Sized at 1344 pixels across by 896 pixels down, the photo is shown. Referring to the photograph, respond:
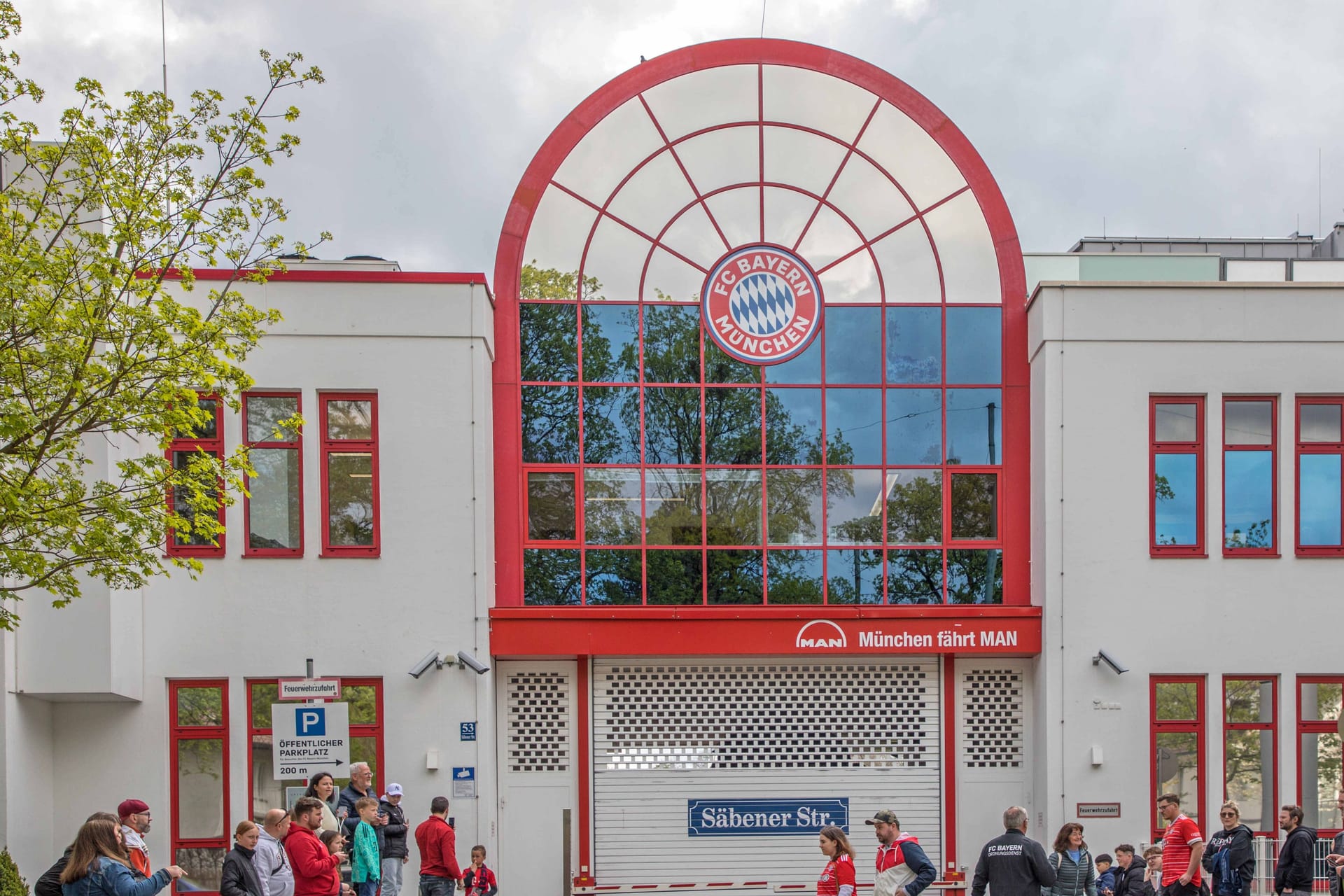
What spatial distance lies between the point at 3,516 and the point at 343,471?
18.3ft

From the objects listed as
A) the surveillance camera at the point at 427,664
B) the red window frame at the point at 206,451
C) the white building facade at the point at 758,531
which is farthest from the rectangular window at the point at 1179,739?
the red window frame at the point at 206,451

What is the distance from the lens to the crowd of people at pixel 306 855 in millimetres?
8555

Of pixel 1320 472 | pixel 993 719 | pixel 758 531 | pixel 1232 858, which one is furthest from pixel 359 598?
pixel 1320 472

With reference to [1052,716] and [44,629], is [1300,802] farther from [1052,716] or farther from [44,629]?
[44,629]

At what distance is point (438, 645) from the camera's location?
16.4 metres

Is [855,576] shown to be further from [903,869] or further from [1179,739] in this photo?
[903,869]

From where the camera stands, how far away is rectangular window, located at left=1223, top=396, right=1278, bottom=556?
17.0 meters

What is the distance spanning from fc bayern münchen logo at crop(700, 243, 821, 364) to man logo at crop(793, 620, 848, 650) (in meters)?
3.50

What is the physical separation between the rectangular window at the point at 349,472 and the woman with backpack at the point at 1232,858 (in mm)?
10119

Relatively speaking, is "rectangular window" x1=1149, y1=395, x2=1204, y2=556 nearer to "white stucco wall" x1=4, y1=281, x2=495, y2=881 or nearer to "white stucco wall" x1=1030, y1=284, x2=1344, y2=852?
"white stucco wall" x1=1030, y1=284, x2=1344, y2=852

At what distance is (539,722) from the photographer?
672 inches

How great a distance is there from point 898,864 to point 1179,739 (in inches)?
291

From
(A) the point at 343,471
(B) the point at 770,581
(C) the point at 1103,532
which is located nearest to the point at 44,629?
(A) the point at 343,471

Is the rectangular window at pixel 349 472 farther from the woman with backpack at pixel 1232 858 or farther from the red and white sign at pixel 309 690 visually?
the woman with backpack at pixel 1232 858
